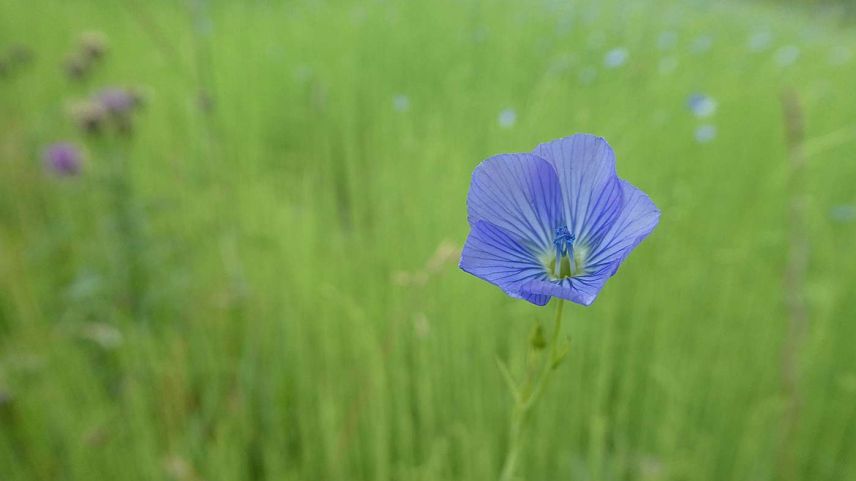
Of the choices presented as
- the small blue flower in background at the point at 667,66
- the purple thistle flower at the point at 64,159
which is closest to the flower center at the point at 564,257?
the small blue flower in background at the point at 667,66

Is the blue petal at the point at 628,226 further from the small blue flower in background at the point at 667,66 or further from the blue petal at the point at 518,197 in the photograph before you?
the small blue flower in background at the point at 667,66

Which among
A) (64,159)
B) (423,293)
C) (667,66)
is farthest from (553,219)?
(64,159)

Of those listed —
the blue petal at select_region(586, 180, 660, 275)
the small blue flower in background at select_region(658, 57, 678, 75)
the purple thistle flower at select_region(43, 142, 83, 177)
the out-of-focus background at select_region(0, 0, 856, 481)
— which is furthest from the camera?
the purple thistle flower at select_region(43, 142, 83, 177)

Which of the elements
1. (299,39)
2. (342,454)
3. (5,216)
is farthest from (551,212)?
(299,39)

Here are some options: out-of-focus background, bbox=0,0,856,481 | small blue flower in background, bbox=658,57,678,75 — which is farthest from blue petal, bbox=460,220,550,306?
small blue flower in background, bbox=658,57,678,75

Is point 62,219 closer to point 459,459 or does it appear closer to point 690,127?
point 459,459

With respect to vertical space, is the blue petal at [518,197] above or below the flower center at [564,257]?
above

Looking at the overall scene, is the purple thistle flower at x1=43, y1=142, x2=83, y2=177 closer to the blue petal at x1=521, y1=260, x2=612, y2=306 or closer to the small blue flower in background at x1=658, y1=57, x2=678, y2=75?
the small blue flower in background at x1=658, y1=57, x2=678, y2=75
